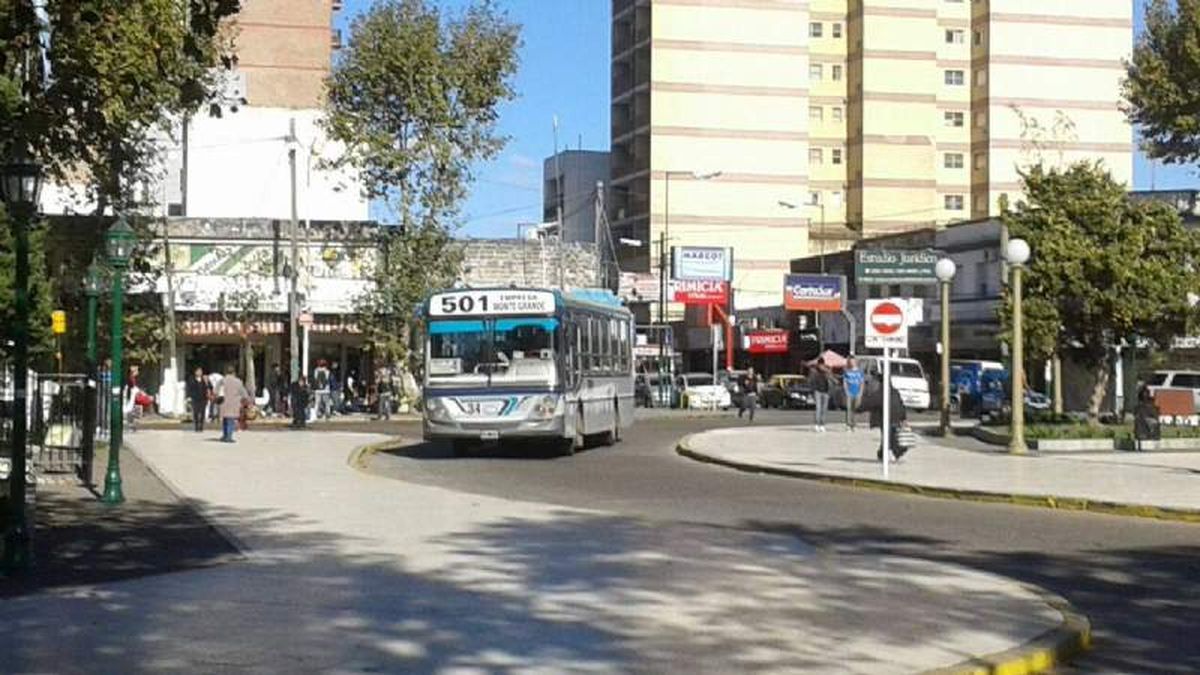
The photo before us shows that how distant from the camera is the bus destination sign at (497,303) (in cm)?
2806

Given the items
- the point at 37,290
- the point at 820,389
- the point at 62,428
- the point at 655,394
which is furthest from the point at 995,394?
the point at 62,428

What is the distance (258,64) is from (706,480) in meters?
51.7

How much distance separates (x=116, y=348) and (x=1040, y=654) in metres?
13.7

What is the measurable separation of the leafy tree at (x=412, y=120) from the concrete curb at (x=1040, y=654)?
1665 inches

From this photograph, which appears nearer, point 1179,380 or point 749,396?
point 749,396

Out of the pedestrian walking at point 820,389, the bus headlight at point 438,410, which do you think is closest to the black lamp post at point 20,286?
the bus headlight at point 438,410

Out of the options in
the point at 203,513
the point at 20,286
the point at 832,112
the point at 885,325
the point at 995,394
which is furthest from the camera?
the point at 832,112

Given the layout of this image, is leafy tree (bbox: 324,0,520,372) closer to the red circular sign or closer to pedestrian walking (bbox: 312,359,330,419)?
pedestrian walking (bbox: 312,359,330,419)

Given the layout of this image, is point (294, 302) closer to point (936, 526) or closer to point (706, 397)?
point (706, 397)

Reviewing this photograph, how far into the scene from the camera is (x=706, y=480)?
24125 millimetres

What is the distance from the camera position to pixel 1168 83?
1489 inches

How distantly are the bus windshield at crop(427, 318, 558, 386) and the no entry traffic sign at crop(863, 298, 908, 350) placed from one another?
6.39 m

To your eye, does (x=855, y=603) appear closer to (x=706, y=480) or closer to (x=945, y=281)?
(x=706, y=480)

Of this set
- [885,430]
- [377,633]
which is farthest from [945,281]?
[377,633]
